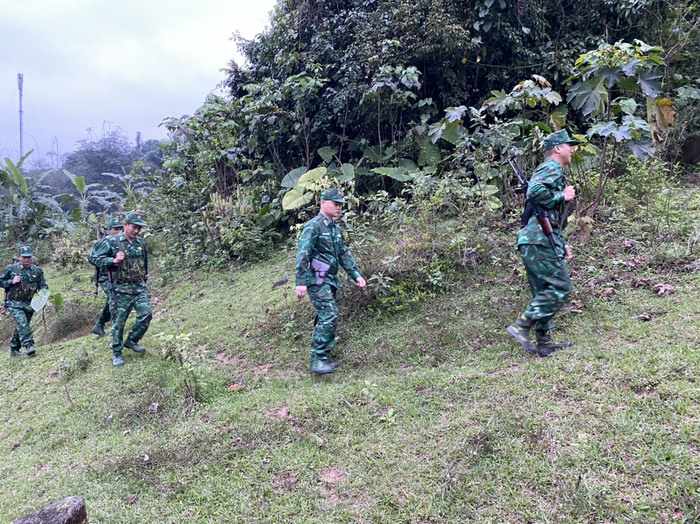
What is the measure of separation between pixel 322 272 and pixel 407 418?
1.71 metres

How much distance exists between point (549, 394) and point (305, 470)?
1.84 meters

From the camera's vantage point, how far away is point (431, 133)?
7285 millimetres

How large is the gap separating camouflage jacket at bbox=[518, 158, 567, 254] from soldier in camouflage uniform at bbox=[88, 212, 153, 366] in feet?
15.3

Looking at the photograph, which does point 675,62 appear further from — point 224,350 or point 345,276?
point 224,350

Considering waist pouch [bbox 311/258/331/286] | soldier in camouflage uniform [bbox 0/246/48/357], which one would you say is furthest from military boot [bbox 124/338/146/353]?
waist pouch [bbox 311/258/331/286]

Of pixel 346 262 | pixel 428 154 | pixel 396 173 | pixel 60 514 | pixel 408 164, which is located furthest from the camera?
pixel 408 164

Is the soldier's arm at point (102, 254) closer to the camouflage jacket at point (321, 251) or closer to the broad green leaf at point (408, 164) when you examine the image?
the camouflage jacket at point (321, 251)

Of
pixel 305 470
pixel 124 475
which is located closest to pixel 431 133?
pixel 305 470

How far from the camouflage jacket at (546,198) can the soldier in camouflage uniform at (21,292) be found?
24.5 feet

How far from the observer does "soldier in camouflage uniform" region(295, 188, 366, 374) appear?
4242mm

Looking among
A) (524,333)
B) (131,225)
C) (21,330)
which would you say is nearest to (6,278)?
(21,330)

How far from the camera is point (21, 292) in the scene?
6895 millimetres

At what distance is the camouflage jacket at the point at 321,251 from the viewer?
4.21 m

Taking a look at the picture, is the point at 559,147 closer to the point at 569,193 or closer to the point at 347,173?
the point at 569,193
